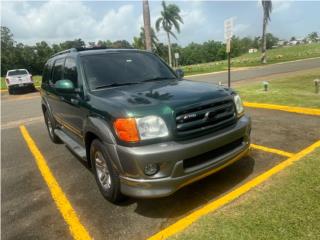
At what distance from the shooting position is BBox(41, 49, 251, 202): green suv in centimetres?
313

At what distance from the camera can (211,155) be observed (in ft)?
11.3

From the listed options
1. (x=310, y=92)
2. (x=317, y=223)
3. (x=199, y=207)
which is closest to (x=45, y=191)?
(x=199, y=207)

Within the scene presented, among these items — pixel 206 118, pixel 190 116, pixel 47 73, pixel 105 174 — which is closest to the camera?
pixel 190 116

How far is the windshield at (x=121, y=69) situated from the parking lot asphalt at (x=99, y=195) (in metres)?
1.58

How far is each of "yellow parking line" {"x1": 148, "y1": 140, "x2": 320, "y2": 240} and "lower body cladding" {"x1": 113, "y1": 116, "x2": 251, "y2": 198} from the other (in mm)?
372

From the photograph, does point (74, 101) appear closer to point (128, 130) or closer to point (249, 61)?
point (128, 130)

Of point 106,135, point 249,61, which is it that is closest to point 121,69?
point 106,135

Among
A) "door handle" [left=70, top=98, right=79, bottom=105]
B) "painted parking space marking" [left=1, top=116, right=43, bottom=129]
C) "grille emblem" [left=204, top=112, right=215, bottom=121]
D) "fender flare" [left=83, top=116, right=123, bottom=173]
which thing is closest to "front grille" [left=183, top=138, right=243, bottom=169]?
"grille emblem" [left=204, top=112, right=215, bottom=121]

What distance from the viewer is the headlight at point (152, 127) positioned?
316 centimetres

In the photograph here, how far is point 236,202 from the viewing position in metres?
3.44

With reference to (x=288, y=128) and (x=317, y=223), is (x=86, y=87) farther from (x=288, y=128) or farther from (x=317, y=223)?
(x=288, y=128)

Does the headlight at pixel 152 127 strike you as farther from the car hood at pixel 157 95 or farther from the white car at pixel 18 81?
the white car at pixel 18 81

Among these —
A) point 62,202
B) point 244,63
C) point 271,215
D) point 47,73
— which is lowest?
point 244,63

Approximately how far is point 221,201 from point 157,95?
148 centimetres
